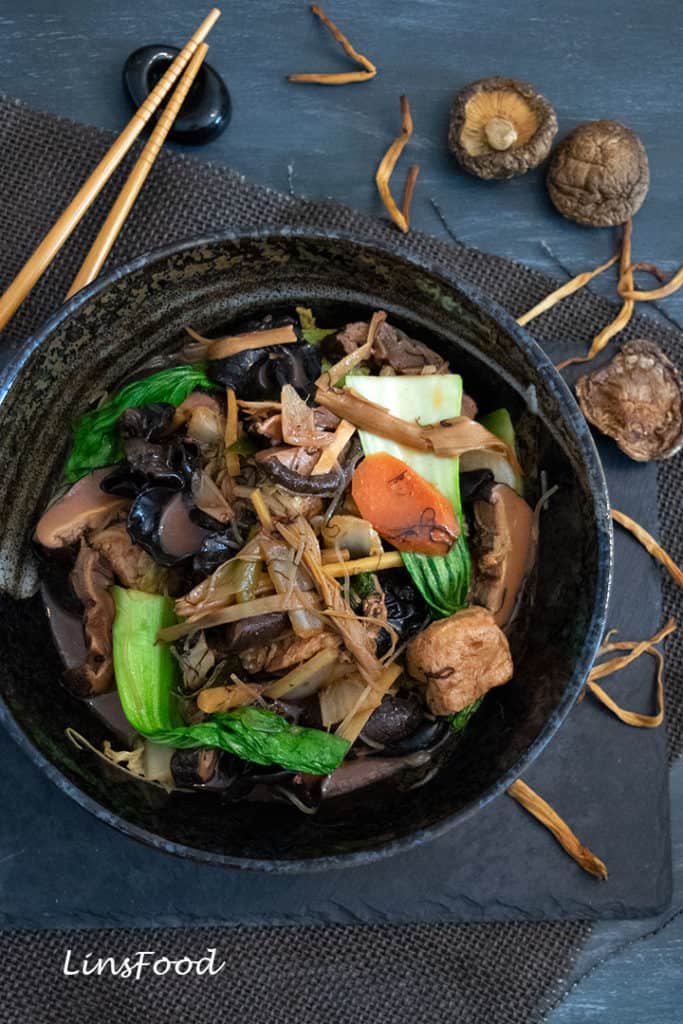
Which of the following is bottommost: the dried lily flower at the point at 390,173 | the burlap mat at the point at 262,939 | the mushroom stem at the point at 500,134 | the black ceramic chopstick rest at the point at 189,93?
the burlap mat at the point at 262,939

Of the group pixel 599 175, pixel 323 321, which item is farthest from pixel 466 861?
pixel 599 175

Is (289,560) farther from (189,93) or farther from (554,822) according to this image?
(189,93)

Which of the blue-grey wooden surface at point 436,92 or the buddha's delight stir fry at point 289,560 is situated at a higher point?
the blue-grey wooden surface at point 436,92

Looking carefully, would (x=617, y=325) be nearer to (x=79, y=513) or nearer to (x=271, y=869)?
(x=79, y=513)

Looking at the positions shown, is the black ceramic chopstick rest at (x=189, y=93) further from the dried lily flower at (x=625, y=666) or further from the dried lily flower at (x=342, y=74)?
the dried lily flower at (x=625, y=666)

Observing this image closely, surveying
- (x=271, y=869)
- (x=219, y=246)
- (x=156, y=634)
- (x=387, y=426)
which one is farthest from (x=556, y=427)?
(x=271, y=869)

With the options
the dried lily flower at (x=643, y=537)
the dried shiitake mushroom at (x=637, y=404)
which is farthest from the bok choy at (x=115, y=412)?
the dried lily flower at (x=643, y=537)
